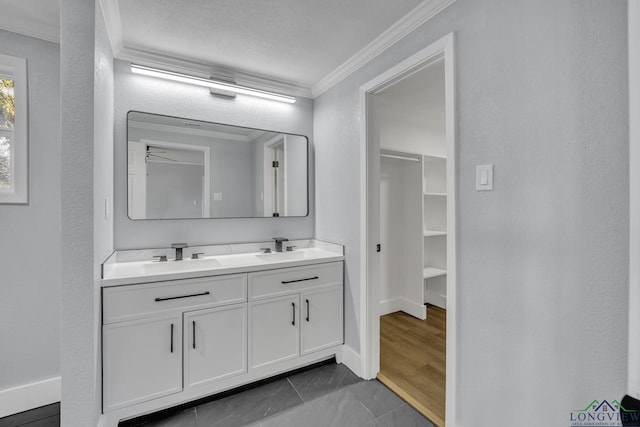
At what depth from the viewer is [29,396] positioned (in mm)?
1819

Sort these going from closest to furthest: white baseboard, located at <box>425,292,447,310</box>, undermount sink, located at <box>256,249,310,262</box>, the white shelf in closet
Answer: undermount sink, located at <box>256,249,310,262</box> → the white shelf in closet → white baseboard, located at <box>425,292,447,310</box>

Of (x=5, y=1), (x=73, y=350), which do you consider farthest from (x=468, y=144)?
(x=5, y=1)

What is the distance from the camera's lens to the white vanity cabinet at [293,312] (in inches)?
78.7

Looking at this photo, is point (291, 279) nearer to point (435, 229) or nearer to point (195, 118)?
point (195, 118)

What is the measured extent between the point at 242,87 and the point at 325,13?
987 millimetres

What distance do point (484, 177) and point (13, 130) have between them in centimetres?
276

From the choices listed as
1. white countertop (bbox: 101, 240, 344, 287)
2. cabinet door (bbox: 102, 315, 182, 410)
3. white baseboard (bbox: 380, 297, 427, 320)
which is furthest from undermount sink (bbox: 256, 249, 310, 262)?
white baseboard (bbox: 380, 297, 427, 320)

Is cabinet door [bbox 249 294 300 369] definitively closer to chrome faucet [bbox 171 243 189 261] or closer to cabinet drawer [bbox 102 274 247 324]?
cabinet drawer [bbox 102 274 247 324]

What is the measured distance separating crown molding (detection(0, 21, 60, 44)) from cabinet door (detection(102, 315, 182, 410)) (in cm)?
185

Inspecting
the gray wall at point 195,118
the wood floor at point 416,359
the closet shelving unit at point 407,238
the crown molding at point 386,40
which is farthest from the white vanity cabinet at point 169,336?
the closet shelving unit at point 407,238

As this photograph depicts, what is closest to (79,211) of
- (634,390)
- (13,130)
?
(13,130)

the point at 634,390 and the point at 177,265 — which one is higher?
the point at 177,265

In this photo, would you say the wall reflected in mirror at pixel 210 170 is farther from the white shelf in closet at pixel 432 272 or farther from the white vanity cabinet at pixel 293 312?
the white shelf in closet at pixel 432 272

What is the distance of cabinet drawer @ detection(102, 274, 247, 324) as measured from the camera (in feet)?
5.23
